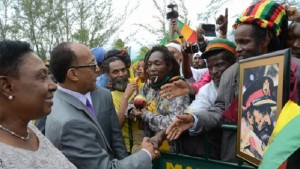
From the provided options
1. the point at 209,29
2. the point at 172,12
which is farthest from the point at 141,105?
the point at 209,29

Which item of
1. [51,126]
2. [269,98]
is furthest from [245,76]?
[51,126]

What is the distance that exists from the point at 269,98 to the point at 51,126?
133cm

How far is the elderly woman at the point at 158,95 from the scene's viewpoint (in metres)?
2.97

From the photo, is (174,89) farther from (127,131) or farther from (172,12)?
(172,12)

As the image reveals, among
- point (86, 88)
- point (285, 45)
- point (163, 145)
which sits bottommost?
point (163, 145)

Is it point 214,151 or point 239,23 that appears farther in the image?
point 214,151

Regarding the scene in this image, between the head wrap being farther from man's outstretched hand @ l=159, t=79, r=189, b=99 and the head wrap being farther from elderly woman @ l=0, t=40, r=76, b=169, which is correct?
elderly woman @ l=0, t=40, r=76, b=169

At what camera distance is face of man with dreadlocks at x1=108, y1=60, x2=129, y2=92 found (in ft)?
13.4

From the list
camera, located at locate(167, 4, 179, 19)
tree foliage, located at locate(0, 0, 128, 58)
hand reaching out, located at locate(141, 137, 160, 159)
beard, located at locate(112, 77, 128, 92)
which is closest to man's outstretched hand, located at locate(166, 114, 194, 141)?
hand reaching out, located at locate(141, 137, 160, 159)

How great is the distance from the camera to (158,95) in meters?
3.20

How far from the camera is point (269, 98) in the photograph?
Result: 6.05 feet

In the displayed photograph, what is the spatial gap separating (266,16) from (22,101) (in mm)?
1460

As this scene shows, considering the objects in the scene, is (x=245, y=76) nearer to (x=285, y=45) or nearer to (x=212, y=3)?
(x=285, y=45)

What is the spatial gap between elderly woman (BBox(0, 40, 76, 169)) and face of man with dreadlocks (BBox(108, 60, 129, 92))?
83.2 inches
